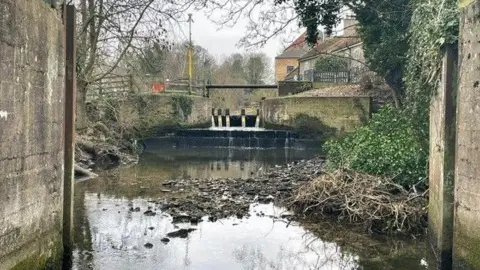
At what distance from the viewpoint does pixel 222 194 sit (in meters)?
12.8

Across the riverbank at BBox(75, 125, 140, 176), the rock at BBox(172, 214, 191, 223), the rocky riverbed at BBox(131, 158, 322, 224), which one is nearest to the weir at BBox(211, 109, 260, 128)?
the riverbank at BBox(75, 125, 140, 176)

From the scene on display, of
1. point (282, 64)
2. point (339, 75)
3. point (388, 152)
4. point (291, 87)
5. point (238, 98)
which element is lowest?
point (388, 152)

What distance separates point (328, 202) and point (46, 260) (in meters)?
5.99

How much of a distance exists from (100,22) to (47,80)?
14.2 metres

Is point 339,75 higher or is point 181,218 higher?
point 339,75

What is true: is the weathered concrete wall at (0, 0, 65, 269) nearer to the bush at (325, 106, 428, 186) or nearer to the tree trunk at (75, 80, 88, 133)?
the bush at (325, 106, 428, 186)

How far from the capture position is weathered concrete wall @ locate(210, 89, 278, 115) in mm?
42406

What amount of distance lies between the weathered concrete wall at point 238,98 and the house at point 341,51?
380cm

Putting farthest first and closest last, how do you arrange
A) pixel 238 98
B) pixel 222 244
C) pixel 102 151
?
pixel 238 98, pixel 102 151, pixel 222 244

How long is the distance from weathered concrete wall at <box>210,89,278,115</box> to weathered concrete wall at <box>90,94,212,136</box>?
30.1 feet

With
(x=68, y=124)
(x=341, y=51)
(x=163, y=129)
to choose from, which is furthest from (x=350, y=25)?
(x=68, y=124)

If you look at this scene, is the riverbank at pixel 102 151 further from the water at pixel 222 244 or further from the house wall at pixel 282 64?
the house wall at pixel 282 64

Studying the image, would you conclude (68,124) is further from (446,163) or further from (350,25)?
(350,25)

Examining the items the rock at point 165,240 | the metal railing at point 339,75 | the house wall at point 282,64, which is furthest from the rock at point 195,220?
the house wall at point 282,64
